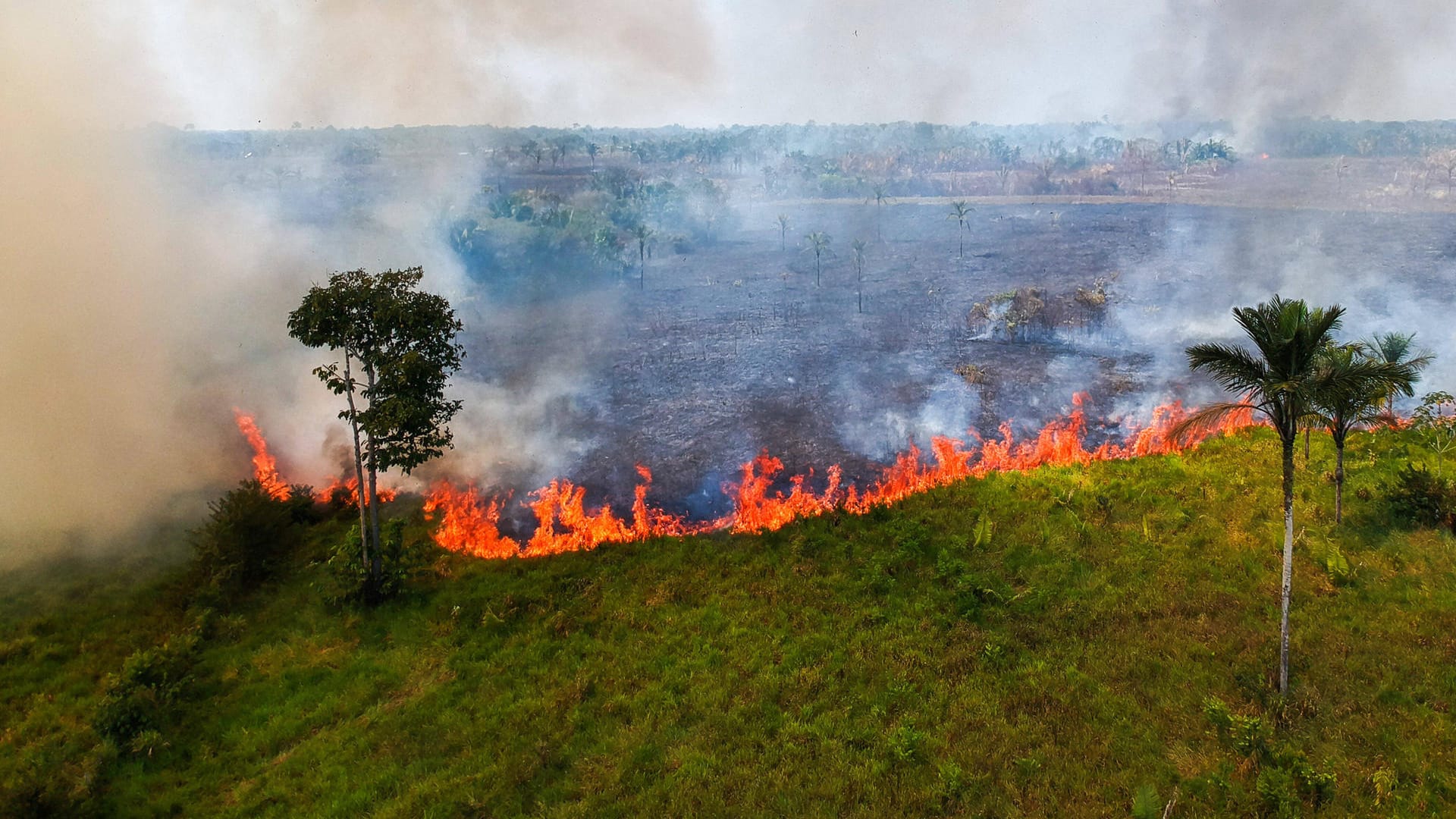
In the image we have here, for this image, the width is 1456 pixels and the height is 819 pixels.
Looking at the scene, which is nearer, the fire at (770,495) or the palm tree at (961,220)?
the fire at (770,495)

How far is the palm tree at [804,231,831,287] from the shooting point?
3150 inches

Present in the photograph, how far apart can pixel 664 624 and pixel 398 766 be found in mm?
8175

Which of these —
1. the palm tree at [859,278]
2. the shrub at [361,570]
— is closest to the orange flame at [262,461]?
the shrub at [361,570]

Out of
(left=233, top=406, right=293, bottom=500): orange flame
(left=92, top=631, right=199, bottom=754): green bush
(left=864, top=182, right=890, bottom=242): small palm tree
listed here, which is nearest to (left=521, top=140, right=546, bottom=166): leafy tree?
(left=864, top=182, right=890, bottom=242): small palm tree

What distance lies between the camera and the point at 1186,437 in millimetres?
33938

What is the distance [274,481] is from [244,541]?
7479 millimetres

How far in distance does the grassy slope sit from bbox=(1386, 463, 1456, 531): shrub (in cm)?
73

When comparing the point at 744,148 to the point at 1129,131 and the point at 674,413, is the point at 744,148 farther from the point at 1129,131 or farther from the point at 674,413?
the point at 674,413

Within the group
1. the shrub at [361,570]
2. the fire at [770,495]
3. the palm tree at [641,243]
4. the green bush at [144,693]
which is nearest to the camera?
the green bush at [144,693]

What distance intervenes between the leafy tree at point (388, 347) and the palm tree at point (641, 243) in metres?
54.6

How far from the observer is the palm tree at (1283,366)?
1513 cm

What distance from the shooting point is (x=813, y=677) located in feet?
62.6

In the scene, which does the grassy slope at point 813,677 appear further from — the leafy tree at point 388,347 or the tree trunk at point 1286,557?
the leafy tree at point 388,347

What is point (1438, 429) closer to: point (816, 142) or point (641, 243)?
point (641, 243)
